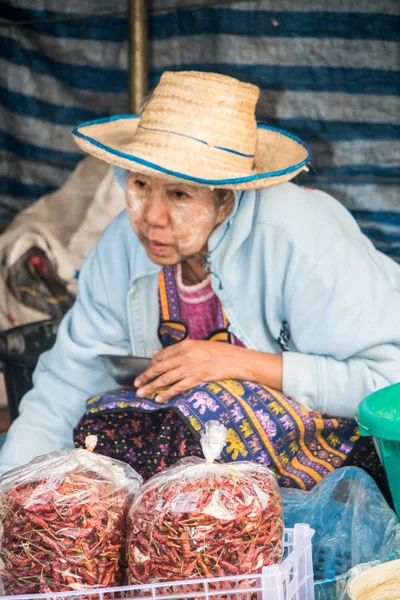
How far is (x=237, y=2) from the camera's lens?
12.7 ft

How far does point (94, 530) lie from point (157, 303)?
1198 millimetres

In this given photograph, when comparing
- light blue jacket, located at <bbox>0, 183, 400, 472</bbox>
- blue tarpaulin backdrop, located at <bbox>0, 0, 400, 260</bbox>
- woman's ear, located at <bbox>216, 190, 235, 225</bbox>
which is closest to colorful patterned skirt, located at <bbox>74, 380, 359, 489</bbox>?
light blue jacket, located at <bbox>0, 183, 400, 472</bbox>

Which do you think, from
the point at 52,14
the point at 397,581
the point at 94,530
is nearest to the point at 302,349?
the point at 397,581

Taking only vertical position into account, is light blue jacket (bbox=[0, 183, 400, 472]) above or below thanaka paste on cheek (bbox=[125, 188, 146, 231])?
below

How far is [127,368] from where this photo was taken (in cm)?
262

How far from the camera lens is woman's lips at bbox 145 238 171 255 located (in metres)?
2.47

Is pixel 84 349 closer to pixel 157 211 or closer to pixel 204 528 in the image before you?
pixel 157 211

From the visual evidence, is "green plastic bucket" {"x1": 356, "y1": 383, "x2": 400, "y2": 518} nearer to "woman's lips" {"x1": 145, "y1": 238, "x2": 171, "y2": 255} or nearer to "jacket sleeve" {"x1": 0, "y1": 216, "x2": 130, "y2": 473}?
"woman's lips" {"x1": 145, "y1": 238, "x2": 171, "y2": 255}

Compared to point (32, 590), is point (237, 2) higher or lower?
higher

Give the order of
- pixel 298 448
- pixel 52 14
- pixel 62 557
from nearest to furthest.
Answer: pixel 62 557 < pixel 298 448 < pixel 52 14

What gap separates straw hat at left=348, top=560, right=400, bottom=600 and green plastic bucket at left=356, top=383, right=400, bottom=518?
1.18ft

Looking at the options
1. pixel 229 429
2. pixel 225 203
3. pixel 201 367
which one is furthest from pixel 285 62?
pixel 229 429

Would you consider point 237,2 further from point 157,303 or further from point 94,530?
point 94,530

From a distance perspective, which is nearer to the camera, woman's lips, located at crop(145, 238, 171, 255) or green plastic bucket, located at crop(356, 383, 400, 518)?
green plastic bucket, located at crop(356, 383, 400, 518)
